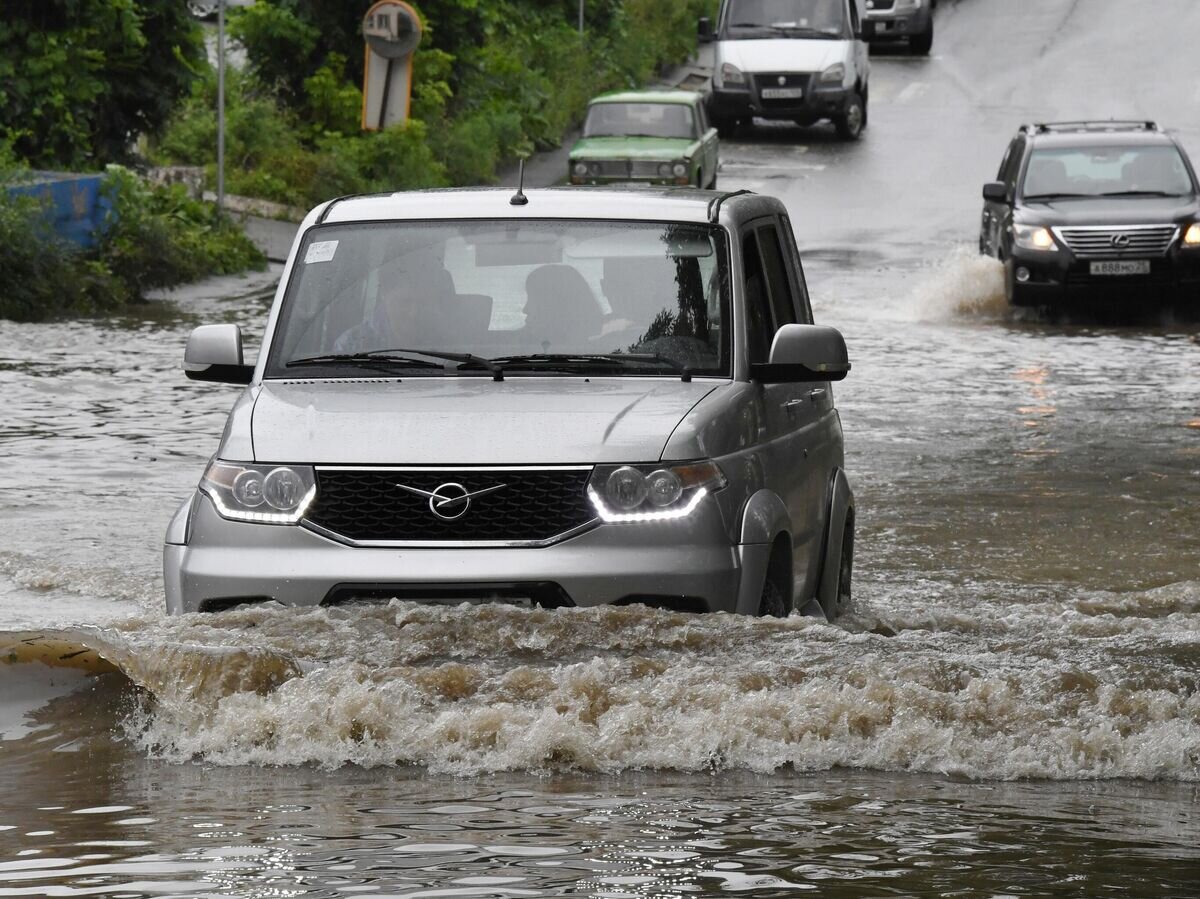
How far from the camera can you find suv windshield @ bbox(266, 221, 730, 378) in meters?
7.73

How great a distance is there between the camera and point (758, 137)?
133 ft

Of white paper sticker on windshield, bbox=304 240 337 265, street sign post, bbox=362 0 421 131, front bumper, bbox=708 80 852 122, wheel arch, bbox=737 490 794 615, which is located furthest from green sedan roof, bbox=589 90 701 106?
wheel arch, bbox=737 490 794 615

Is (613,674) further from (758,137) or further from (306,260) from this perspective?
(758,137)

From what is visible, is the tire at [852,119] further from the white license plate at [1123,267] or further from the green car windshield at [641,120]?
the white license plate at [1123,267]

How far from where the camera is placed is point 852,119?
39406 mm

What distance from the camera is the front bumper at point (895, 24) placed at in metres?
47.9

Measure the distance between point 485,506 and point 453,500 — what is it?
0.31ft

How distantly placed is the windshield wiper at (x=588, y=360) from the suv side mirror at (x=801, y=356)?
0.89ft

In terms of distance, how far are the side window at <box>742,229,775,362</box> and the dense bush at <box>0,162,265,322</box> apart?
1471cm

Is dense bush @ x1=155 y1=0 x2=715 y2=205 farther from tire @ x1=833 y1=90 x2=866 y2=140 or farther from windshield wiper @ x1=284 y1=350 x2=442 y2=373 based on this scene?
windshield wiper @ x1=284 y1=350 x2=442 y2=373

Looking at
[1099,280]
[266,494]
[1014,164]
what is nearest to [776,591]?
[266,494]

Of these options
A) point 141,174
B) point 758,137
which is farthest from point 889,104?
point 141,174

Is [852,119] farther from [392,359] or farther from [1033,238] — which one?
[392,359]

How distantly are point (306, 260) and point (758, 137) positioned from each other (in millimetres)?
33021
